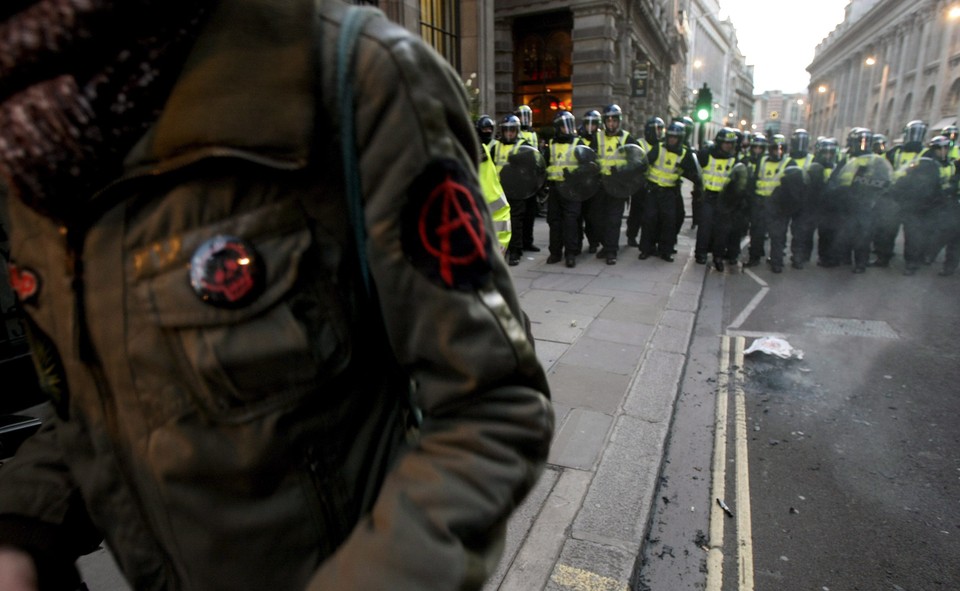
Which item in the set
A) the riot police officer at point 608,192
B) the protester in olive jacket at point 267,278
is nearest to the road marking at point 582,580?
the protester in olive jacket at point 267,278

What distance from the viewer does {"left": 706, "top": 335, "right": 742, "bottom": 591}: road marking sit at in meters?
2.82

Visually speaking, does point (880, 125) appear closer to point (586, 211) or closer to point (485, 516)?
point (586, 211)

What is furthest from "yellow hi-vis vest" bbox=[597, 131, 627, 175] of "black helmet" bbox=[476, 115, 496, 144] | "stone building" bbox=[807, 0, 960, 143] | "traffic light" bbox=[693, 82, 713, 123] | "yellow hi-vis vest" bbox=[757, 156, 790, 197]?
"stone building" bbox=[807, 0, 960, 143]

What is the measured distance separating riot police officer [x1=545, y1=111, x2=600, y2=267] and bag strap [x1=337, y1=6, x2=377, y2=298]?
27.4 ft

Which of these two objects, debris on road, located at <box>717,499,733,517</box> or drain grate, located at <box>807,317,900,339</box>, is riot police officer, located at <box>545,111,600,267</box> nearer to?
drain grate, located at <box>807,317,900,339</box>

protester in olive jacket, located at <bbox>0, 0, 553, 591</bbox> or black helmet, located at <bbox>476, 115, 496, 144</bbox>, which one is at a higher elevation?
black helmet, located at <bbox>476, 115, 496, 144</bbox>

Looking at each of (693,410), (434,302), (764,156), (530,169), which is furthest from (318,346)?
(764,156)

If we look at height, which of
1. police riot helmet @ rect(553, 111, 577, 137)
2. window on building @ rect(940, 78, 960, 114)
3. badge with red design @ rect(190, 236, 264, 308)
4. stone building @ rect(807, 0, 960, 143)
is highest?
stone building @ rect(807, 0, 960, 143)

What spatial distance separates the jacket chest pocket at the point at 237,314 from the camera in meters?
0.74

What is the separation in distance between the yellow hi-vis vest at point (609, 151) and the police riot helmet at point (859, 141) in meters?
4.62

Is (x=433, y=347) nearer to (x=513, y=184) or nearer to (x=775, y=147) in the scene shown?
(x=513, y=184)

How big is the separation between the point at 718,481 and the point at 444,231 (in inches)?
136

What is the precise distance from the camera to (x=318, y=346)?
2.52 ft

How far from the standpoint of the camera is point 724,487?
353 centimetres
